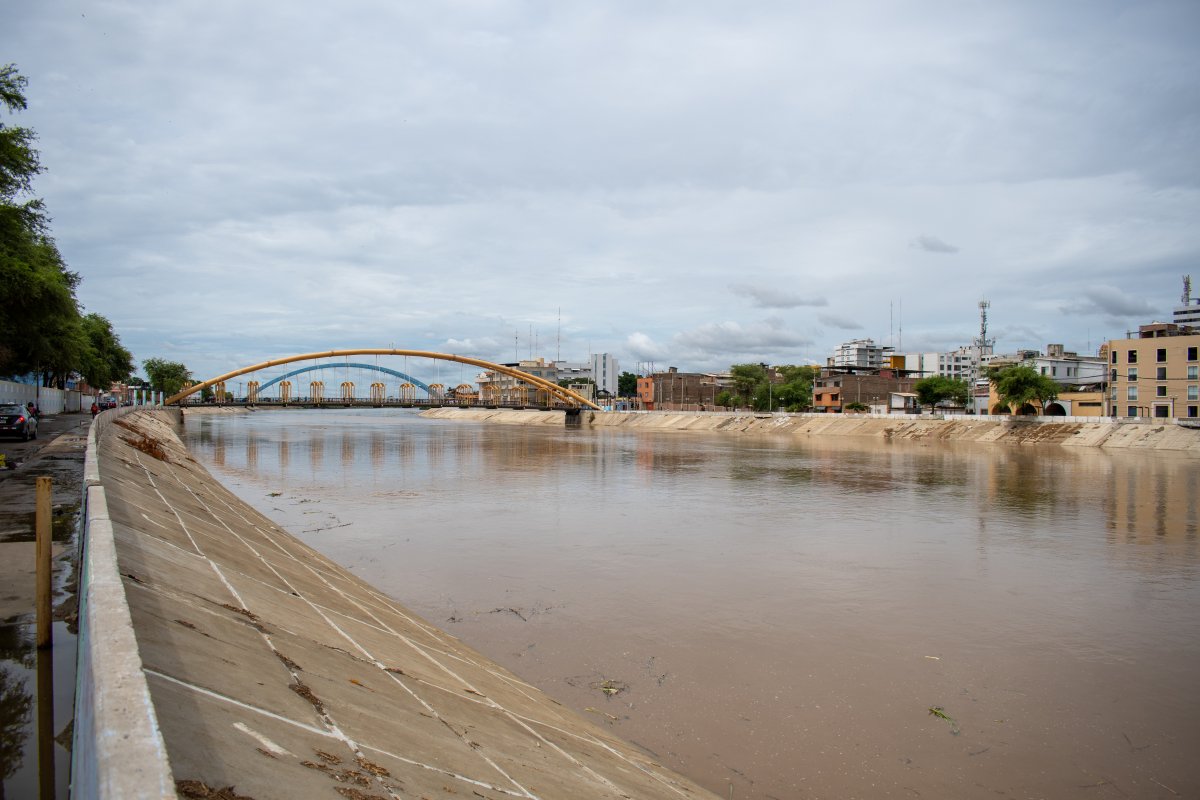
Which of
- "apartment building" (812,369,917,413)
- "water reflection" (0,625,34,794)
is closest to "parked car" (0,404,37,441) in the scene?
"water reflection" (0,625,34,794)

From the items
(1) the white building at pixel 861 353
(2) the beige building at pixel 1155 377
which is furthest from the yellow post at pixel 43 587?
(1) the white building at pixel 861 353

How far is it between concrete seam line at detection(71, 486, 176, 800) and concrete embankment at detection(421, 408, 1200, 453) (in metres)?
68.3

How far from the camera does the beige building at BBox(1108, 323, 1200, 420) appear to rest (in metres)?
66.5

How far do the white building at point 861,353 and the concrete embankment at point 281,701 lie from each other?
605 feet

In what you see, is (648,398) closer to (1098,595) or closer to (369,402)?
(369,402)

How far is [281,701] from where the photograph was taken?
4.33 meters

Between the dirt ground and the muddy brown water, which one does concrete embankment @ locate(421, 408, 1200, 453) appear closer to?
the muddy brown water

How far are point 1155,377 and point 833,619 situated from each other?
75523mm

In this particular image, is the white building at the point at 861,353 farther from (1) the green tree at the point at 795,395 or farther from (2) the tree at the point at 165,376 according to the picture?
(2) the tree at the point at 165,376

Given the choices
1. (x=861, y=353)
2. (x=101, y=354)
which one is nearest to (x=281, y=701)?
(x=101, y=354)

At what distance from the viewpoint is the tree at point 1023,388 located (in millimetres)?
70062

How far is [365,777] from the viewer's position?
3.64 meters

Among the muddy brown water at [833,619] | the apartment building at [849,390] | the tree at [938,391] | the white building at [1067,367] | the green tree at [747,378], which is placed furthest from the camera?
the green tree at [747,378]

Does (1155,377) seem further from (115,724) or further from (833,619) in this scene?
(115,724)
